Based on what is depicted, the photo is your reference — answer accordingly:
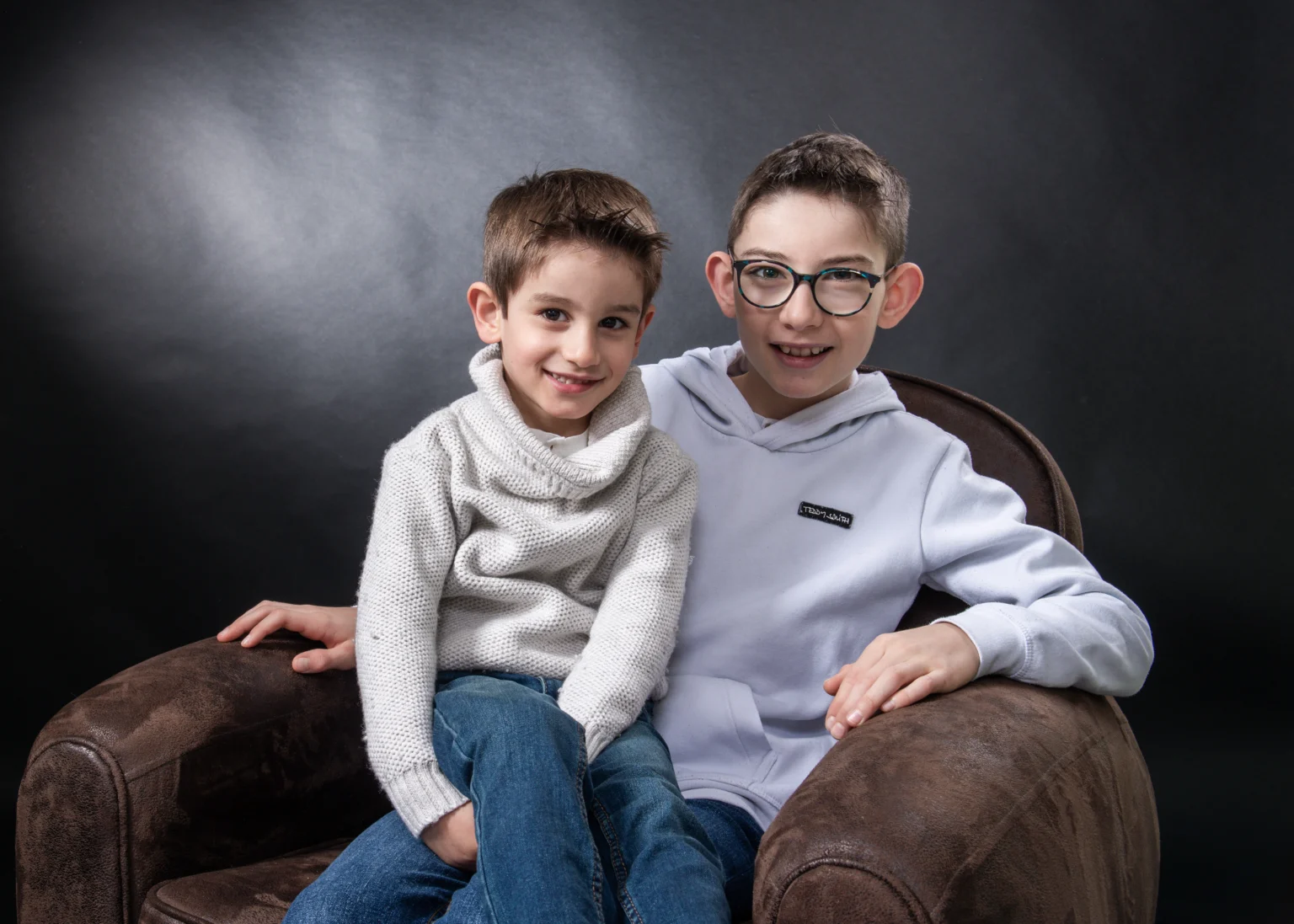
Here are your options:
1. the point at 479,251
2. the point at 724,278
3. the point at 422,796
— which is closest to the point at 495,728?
the point at 422,796

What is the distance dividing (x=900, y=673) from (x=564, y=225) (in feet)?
2.55

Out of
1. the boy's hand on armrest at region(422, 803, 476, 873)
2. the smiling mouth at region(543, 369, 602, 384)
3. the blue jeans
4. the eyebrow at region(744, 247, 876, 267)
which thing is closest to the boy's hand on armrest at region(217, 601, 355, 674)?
the blue jeans

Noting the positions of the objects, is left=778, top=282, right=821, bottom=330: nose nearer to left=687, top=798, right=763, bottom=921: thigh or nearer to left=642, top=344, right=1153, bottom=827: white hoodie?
left=642, top=344, right=1153, bottom=827: white hoodie

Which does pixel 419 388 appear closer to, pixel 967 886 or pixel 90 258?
pixel 90 258

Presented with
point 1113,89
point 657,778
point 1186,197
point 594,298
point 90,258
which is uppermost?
point 1113,89

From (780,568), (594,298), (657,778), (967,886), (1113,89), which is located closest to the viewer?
(967,886)

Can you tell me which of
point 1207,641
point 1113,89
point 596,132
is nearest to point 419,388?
point 596,132

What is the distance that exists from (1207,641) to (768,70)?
1883 mm

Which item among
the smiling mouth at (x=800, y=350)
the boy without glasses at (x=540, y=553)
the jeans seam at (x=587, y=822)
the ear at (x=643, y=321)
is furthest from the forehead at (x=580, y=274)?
the jeans seam at (x=587, y=822)

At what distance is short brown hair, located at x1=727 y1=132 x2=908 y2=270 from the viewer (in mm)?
2135

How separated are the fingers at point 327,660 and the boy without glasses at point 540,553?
22 centimetres

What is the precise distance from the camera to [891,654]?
1802 millimetres

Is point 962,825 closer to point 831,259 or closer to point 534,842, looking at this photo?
point 534,842

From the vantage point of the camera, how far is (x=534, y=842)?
1523mm
